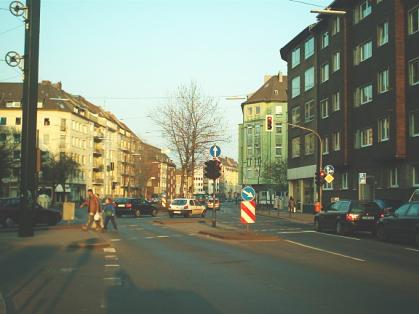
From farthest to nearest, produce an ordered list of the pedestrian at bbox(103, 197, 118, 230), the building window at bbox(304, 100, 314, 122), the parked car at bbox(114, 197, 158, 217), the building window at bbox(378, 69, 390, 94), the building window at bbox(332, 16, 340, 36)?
the building window at bbox(304, 100, 314, 122), the building window at bbox(332, 16, 340, 36), the parked car at bbox(114, 197, 158, 217), the building window at bbox(378, 69, 390, 94), the pedestrian at bbox(103, 197, 118, 230)

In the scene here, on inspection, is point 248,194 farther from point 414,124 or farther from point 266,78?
point 266,78

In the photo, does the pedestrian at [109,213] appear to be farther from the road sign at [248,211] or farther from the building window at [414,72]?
the building window at [414,72]

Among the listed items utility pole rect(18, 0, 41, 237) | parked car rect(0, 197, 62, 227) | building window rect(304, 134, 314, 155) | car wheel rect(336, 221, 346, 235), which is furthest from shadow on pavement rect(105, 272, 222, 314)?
building window rect(304, 134, 314, 155)

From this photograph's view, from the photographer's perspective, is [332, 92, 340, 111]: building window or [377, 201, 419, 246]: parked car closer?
[377, 201, 419, 246]: parked car

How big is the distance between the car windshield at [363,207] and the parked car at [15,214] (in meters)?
16.0

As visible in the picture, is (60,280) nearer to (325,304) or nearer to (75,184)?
(325,304)

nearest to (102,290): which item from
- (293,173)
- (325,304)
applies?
(325,304)

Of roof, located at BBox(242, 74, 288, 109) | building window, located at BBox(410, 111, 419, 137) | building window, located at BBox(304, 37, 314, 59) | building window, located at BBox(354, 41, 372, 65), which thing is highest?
roof, located at BBox(242, 74, 288, 109)

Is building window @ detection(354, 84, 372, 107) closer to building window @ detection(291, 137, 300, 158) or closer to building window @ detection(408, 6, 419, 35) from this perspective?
building window @ detection(408, 6, 419, 35)

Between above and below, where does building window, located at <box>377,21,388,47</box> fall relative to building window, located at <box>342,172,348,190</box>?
above

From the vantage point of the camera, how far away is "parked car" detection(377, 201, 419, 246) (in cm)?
1941

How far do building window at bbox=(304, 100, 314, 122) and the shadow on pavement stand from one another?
4753cm

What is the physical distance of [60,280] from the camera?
35.1ft

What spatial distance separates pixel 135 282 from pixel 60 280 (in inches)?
55.9
